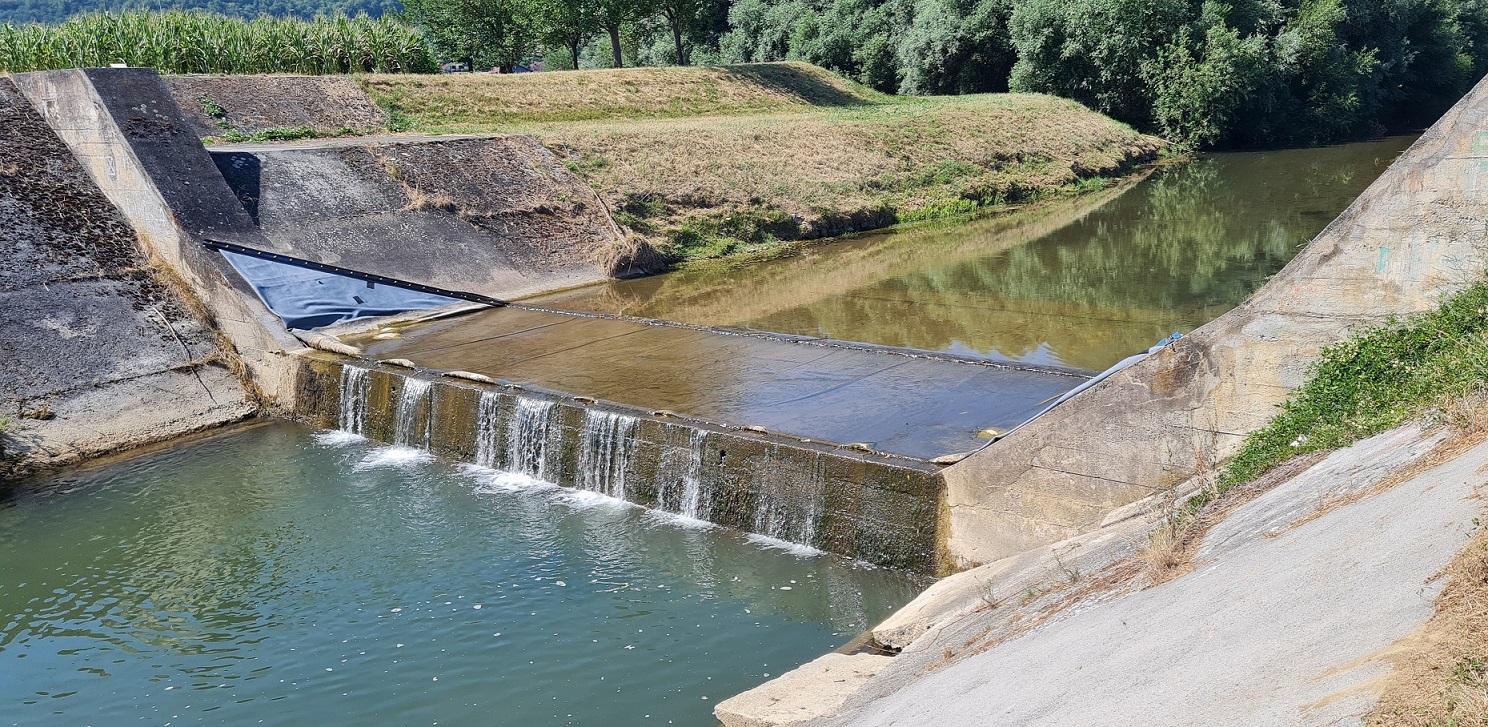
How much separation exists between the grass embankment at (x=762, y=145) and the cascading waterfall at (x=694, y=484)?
12.8m

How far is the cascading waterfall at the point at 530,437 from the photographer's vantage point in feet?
39.8

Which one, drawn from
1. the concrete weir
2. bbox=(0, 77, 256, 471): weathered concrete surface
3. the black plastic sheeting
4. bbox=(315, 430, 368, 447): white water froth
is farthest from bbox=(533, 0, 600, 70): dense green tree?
bbox=(315, 430, 368, 447): white water froth

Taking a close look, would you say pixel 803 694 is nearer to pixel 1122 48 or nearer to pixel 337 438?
pixel 337 438

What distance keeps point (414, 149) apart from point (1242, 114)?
34.6 m

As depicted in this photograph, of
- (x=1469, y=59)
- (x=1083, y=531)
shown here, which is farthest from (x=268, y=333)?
(x=1469, y=59)

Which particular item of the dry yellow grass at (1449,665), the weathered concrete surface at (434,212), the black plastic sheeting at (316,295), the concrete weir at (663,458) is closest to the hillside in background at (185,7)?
the weathered concrete surface at (434,212)

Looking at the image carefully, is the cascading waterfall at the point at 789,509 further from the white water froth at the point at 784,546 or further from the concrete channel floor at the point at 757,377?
the concrete channel floor at the point at 757,377

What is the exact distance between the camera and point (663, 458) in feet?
36.6

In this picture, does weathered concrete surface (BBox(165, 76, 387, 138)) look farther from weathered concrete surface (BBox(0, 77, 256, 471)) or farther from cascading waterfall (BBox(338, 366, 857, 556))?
cascading waterfall (BBox(338, 366, 857, 556))

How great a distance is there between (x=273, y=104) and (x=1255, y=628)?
23.8 meters

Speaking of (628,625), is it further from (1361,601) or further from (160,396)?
(160,396)

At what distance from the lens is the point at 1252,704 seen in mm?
4438

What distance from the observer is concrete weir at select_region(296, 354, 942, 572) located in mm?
9742

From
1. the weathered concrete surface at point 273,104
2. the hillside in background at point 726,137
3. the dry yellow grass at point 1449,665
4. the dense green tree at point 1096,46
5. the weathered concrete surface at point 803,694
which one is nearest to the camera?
the dry yellow grass at point 1449,665
